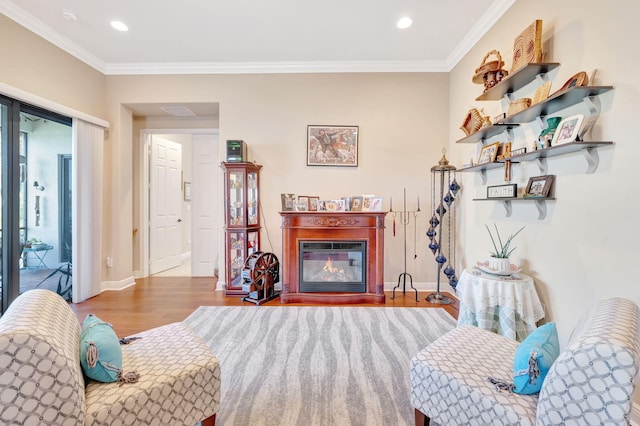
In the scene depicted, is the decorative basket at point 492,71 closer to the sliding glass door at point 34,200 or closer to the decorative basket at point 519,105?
the decorative basket at point 519,105

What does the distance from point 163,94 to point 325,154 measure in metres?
2.45

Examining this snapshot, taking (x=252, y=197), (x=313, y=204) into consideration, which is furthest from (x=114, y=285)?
(x=313, y=204)

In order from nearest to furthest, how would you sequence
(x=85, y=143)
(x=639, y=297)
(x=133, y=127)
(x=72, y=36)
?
(x=639, y=297) → (x=72, y=36) → (x=85, y=143) → (x=133, y=127)

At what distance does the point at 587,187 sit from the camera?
175cm

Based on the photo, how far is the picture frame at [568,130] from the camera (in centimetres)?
170

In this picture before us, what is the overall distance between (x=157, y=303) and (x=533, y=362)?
145 inches

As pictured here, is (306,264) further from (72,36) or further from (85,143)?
(72,36)

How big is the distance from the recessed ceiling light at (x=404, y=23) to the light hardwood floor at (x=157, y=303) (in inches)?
125

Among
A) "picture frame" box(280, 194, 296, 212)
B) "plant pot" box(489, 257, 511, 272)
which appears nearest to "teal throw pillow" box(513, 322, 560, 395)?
"plant pot" box(489, 257, 511, 272)

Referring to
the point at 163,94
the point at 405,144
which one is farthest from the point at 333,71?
the point at 163,94

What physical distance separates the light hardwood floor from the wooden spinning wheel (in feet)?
0.36

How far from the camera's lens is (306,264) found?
11.6ft

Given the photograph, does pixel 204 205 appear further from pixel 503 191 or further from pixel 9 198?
pixel 503 191

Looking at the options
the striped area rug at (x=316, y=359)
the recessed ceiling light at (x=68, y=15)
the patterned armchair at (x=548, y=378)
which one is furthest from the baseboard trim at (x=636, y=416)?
the recessed ceiling light at (x=68, y=15)
